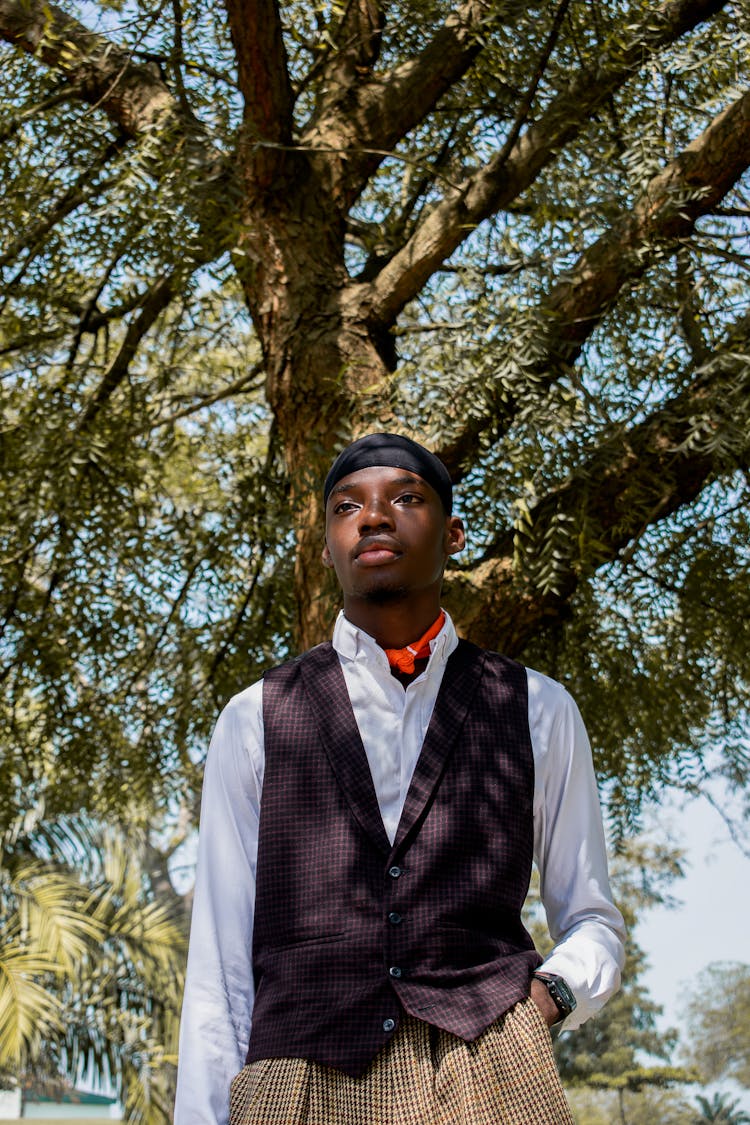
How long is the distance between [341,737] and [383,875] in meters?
0.24

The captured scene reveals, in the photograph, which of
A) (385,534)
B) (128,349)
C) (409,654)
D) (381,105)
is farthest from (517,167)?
(409,654)

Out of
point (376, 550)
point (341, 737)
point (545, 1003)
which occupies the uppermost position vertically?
point (376, 550)

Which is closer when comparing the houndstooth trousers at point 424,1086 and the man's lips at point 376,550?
the houndstooth trousers at point 424,1086

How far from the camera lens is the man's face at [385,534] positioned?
2264mm

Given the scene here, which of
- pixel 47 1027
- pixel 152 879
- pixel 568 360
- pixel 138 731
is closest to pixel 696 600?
pixel 568 360

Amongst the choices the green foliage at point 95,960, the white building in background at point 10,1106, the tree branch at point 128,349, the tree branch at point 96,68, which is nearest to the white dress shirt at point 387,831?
the tree branch at point 96,68

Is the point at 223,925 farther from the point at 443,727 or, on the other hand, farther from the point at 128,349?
the point at 128,349

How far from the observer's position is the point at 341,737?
213 centimetres

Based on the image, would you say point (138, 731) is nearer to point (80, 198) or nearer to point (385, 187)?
point (80, 198)

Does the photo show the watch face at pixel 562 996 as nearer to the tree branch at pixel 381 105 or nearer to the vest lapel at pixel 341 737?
the vest lapel at pixel 341 737

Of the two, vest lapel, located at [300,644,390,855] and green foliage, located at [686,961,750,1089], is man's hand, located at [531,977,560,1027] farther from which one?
green foliage, located at [686,961,750,1089]

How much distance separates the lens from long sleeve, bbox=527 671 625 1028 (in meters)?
2.16

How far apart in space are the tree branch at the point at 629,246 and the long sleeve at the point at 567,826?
1.95 metres

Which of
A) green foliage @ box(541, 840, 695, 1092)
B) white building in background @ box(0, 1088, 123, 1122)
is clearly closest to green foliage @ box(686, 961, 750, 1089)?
green foliage @ box(541, 840, 695, 1092)
